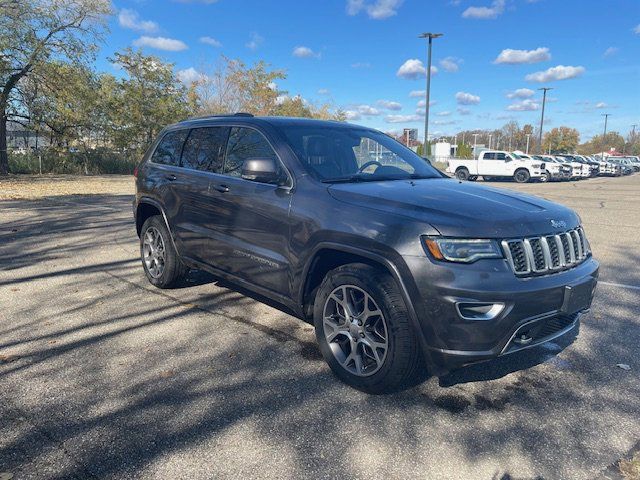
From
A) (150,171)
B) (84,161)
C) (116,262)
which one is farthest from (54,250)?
(84,161)

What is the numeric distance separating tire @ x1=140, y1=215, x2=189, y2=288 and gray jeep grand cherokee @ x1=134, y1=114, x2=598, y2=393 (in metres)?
0.47

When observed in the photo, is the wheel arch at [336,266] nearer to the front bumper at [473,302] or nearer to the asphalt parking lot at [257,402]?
the front bumper at [473,302]

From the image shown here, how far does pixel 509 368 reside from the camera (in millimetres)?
3660

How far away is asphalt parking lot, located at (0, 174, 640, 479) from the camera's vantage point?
253 centimetres

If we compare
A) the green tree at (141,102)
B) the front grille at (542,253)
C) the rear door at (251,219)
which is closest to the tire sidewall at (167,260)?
the rear door at (251,219)

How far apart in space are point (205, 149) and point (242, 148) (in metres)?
0.65

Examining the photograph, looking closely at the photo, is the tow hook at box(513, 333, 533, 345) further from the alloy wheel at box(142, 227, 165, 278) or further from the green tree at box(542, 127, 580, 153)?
the green tree at box(542, 127, 580, 153)

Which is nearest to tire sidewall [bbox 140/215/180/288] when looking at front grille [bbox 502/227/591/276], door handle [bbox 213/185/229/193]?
door handle [bbox 213/185/229/193]

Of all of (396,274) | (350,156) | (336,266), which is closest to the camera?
(396,274)

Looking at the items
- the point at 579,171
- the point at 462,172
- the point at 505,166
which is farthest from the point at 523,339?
the point at 579,171

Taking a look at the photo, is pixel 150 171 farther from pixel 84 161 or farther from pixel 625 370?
pixel 84 161

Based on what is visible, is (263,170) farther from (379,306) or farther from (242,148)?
(379,306)

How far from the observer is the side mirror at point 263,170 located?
362 centimetres

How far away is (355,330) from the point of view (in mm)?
3271
